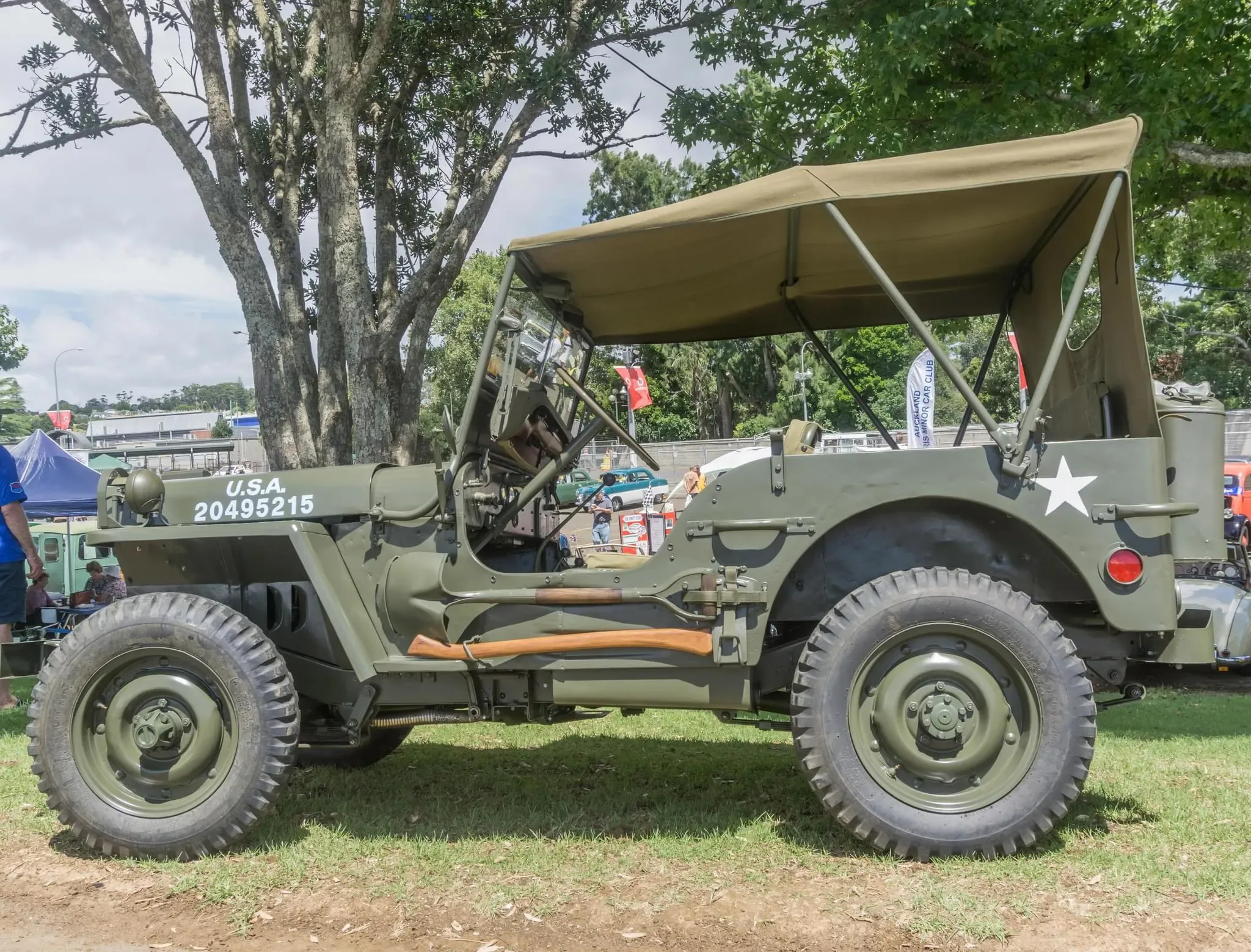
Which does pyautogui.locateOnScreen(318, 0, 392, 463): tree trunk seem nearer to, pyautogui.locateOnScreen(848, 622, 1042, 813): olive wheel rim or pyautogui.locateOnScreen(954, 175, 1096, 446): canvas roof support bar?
pyautogui.locateOnScreen(954, 175, 1096, 446): canvas roof support bar

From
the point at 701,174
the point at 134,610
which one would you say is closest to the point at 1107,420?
the point at 134,610

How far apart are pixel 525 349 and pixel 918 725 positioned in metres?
2.29

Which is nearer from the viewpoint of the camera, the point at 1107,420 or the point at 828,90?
the point at 1107,420

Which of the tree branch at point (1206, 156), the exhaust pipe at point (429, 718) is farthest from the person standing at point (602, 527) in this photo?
the tree branch at point (1206, 156)

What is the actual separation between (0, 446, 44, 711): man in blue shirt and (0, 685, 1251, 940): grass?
1481 mm

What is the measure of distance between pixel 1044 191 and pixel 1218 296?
147 feet

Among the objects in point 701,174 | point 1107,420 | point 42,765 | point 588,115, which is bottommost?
point 42,765

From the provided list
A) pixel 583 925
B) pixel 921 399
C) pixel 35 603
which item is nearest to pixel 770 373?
pixel 921 399

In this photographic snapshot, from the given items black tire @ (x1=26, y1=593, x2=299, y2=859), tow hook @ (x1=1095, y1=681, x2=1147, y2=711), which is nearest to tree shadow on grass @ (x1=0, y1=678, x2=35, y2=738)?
black tire @ (x1=26, y1=593, x2=299, y2=859)

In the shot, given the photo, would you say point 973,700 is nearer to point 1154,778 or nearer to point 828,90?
point 1154,778

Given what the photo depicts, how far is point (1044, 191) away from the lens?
13.4 feet

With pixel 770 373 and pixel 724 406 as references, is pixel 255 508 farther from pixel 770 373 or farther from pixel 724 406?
pixel 724 406

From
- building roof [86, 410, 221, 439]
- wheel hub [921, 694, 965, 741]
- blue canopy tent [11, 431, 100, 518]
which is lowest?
wheel hub [921, 694, 965, 741]

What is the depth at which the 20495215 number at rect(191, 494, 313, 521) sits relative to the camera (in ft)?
15.0
